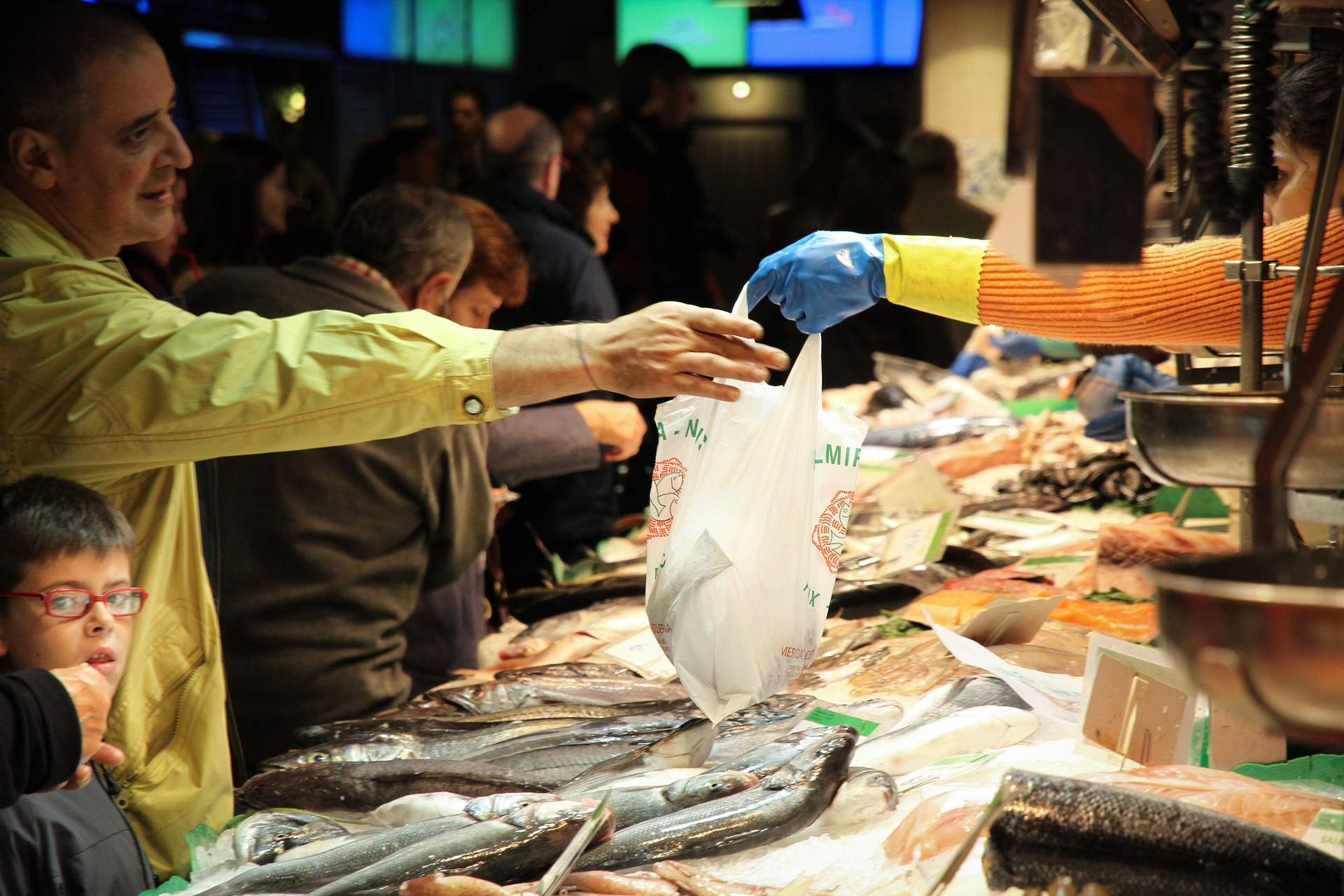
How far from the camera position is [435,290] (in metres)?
3.59

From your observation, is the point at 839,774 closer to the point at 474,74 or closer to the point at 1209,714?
the point at 1209,714

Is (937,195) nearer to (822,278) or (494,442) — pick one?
(494,442)

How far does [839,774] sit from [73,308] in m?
1.38

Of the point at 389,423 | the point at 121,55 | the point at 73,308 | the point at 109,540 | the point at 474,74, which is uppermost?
the point at 474,74

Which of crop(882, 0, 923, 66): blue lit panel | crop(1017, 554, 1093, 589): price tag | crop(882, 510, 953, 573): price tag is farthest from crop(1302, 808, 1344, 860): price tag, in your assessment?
crop(882, 0, 923, 66): blue lit panel

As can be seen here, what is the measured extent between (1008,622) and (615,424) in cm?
197

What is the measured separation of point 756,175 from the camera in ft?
45.2

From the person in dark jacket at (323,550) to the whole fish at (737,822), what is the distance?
5.01 ft

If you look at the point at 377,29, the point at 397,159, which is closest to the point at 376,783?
the point at 397,159

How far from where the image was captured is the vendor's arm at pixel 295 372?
Answer: 2012 mm

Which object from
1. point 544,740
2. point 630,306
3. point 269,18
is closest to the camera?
point 544,740

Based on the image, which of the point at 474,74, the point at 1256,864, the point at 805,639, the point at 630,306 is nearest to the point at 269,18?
the point at 474,74

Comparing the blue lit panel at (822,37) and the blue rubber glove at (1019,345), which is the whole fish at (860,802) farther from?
the blue lit panel at (822,37)

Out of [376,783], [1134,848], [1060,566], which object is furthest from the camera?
[1060,566]
